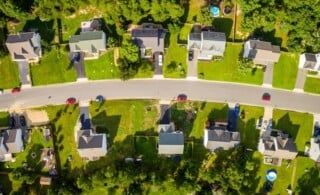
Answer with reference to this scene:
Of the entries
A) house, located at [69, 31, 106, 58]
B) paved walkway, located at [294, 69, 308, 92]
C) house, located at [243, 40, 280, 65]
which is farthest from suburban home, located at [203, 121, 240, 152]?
house, located at [69, 31, 106, 58]

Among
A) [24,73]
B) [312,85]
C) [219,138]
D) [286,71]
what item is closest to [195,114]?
[219,138]

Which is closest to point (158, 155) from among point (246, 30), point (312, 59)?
point (246, 30)

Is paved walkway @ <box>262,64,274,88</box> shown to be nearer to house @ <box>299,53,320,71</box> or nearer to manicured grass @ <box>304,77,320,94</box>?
house @ <box>299,53,320,71</box>

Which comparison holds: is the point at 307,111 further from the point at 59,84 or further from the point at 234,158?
the point at 59,84

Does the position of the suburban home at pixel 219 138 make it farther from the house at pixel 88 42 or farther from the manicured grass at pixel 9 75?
the manicured grass at pixel 9 75

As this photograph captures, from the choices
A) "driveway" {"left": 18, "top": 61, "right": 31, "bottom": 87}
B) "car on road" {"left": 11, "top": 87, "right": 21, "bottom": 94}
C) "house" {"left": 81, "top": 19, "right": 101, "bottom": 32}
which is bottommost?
"car on road" {"left": 11, "top": 87, "right": 21, "bottom": 94}

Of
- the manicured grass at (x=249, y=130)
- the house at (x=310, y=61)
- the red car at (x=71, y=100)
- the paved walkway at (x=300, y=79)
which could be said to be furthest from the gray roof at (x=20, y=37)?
the house at (x=310, y=61)
